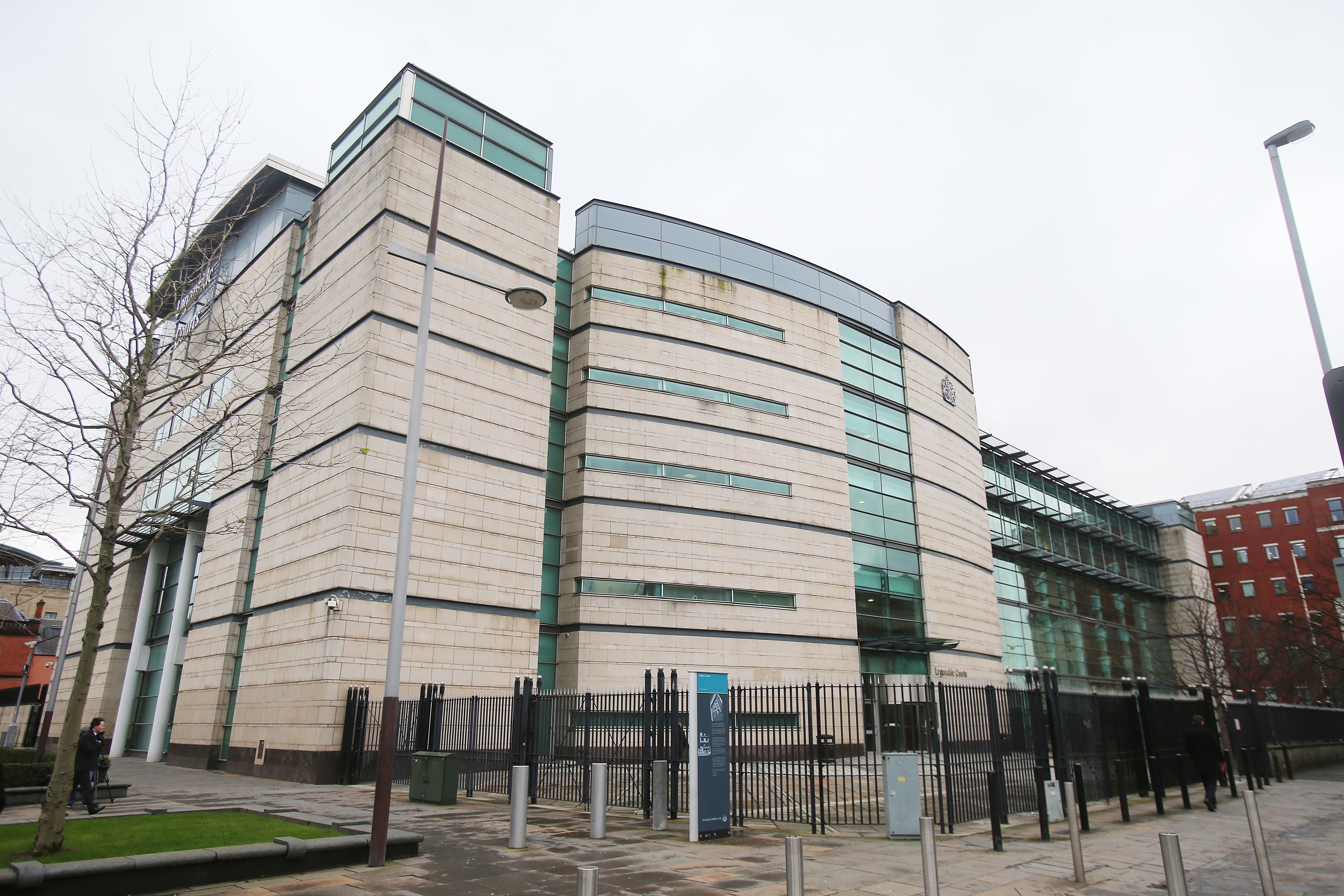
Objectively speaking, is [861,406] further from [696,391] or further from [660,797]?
[660,797]

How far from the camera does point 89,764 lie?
13.3 metres

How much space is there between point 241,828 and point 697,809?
6.01 m

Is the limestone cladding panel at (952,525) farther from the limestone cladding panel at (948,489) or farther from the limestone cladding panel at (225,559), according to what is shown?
the limestone cladding panel at (225,559)

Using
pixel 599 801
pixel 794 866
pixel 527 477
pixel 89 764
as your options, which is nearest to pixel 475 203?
pixel 527 477

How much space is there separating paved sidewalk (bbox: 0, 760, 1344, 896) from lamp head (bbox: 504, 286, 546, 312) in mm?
6983

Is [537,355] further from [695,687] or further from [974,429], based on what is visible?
[974,429]

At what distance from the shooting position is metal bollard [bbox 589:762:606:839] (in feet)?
37.2

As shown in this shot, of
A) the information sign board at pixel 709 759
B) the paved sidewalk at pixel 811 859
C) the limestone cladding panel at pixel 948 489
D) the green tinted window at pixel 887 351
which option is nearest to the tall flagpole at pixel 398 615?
the paved sidewalk at pixel 811 859

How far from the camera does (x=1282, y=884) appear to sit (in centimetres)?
835

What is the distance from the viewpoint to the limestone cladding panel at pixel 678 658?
29406mm

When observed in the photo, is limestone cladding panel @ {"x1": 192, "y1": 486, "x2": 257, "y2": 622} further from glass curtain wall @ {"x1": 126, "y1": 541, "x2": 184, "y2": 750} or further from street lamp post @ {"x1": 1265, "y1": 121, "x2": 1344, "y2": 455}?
street lamp post @ {"x1": 1265, "y1": 121, "x2": 1344, "y2": 455}

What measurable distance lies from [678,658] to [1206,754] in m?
18.5

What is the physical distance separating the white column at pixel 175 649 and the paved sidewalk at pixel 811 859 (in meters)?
19.6

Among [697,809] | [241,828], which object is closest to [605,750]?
[697,809]
